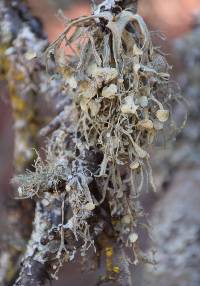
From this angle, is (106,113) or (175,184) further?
(175,184)

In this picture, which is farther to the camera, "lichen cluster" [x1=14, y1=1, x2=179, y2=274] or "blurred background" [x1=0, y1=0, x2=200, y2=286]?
"blurred background" [x1=0, y1=0, x2=200, y2=286]

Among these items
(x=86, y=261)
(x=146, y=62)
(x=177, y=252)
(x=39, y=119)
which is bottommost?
(x=177, y=252)

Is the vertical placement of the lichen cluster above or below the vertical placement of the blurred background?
above

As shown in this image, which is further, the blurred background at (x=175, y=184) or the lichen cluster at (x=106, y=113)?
the blurred background at (x=175, y=184)

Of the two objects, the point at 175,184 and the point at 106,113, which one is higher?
the point at 106,113

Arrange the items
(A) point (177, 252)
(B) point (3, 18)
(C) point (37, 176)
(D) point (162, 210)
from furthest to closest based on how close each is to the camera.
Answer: (D) point (162, 210), (A) point (177, 252), (B) point (3, 18), (C) point (37, 176)

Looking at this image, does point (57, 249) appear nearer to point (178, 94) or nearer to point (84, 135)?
point (84, 135)

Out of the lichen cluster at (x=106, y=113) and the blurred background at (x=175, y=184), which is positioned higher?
the lichen cluster at (x=106, y=113)

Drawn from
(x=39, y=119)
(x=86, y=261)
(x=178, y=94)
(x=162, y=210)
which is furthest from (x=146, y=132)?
(x=162, y=210)
